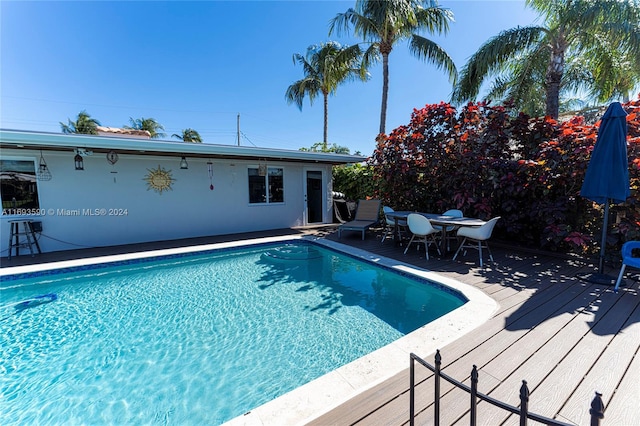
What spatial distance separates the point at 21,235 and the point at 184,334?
581 cm

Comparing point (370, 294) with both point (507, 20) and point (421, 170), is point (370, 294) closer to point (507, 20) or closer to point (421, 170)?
point (421, 170)

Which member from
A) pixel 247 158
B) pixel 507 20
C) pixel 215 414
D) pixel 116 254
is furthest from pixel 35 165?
pixel 507 20

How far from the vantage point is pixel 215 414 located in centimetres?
216

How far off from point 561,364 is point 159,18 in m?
12.9

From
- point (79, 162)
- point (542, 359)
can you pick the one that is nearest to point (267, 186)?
point (79, 162)

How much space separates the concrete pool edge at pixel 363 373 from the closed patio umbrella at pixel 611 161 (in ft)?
7.36

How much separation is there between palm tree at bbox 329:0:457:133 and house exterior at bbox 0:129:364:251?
4541 mm

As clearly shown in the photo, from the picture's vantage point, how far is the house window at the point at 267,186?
8.70 metres

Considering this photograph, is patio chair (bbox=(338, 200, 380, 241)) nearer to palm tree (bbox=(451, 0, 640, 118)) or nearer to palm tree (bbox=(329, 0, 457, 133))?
palm tree (bbox=(451, 0, 640, 118))

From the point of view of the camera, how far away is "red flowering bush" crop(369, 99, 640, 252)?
185 inches

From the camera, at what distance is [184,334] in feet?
10.7

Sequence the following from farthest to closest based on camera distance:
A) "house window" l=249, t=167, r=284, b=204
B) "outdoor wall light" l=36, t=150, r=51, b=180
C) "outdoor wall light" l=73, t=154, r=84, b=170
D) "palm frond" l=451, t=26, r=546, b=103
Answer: "house window" l=249, t=167, r=284, b=204 < "palm frond" l=451, t=26, r=546, b=103 < "outdoor wall light" l=73, t=154, r=84, b=170 < "outdoor wall light" l=36, t=150, r=51, b=180

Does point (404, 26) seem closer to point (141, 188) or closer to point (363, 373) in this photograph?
point (141, 188)

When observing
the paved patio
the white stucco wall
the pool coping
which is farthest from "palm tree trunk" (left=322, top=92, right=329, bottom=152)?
the paved patio
